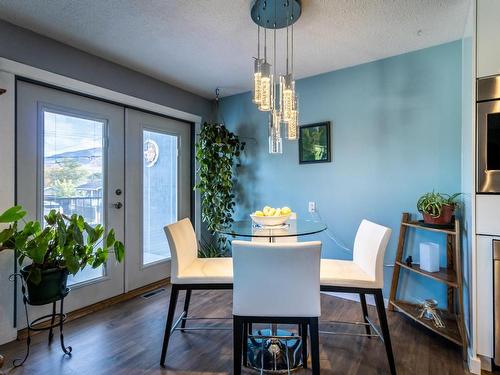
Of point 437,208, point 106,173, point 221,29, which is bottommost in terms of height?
point 437,208

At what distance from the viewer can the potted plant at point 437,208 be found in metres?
2.10

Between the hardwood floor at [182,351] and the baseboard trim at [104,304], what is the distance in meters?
0.07

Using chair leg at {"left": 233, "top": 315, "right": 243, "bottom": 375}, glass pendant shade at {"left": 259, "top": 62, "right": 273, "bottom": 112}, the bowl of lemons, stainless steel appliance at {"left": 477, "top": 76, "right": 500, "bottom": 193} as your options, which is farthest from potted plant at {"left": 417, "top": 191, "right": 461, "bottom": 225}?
chair leg at {"left": 233, "top": 315, "right": 243, "bottom": 375}

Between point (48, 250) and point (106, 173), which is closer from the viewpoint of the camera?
point (48, 250)

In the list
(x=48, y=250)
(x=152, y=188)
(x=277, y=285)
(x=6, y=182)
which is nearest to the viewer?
(x=277, y=285)

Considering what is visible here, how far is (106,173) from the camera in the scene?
8.87 ft

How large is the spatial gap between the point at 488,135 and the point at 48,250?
290 cm

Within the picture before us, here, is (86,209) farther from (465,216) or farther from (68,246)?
(465,216)

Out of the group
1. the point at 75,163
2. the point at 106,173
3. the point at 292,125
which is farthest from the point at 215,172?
the point at 292,125

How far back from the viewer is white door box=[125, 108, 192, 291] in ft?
9.61

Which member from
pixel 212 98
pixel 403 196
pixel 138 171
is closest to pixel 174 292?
pixel 138 171

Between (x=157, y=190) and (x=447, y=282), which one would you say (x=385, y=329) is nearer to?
(x=447, y=282)

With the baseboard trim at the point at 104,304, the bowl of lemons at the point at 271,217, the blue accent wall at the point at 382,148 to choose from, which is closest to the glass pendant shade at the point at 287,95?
the bowl of lemons at the point at 271,217

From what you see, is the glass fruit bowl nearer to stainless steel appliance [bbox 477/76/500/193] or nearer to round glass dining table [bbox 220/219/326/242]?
round glass dining table [bbox 220/219/326/242]
